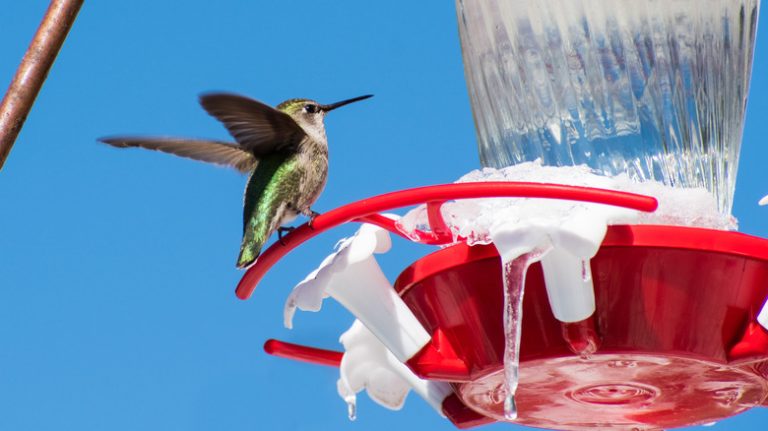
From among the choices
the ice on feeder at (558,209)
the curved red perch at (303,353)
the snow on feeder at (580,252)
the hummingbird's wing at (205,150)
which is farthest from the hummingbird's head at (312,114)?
the ice on feeder at (558,209)

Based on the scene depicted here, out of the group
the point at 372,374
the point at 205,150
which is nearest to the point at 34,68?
the point at 372,374

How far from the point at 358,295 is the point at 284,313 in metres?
0.24

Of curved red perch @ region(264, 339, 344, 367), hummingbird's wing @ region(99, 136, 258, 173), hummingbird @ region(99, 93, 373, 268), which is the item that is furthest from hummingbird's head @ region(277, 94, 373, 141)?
curved red perch @ region(264, 339, 344, 367)

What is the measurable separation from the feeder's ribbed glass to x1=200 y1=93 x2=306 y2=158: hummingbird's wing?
3.01 feet

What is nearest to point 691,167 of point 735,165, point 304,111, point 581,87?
point 735,165

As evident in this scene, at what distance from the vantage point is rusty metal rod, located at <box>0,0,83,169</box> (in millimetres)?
2584

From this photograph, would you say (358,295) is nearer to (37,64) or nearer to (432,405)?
(432,405)

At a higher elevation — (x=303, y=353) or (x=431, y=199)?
(x=431, y=199)

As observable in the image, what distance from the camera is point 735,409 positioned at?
373cm

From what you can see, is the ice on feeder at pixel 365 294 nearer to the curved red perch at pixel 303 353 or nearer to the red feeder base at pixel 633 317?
the red feeder base at pixel 633 317

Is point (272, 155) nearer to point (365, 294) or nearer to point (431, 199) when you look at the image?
point (365, 294)

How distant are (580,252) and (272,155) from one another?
2300 mm

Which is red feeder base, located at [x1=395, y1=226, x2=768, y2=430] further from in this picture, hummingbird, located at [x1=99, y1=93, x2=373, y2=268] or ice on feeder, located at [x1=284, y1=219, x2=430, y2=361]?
hummingbird, located at [x1=99, y1=93, x2=373, y2=268]

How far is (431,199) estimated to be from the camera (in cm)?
311
